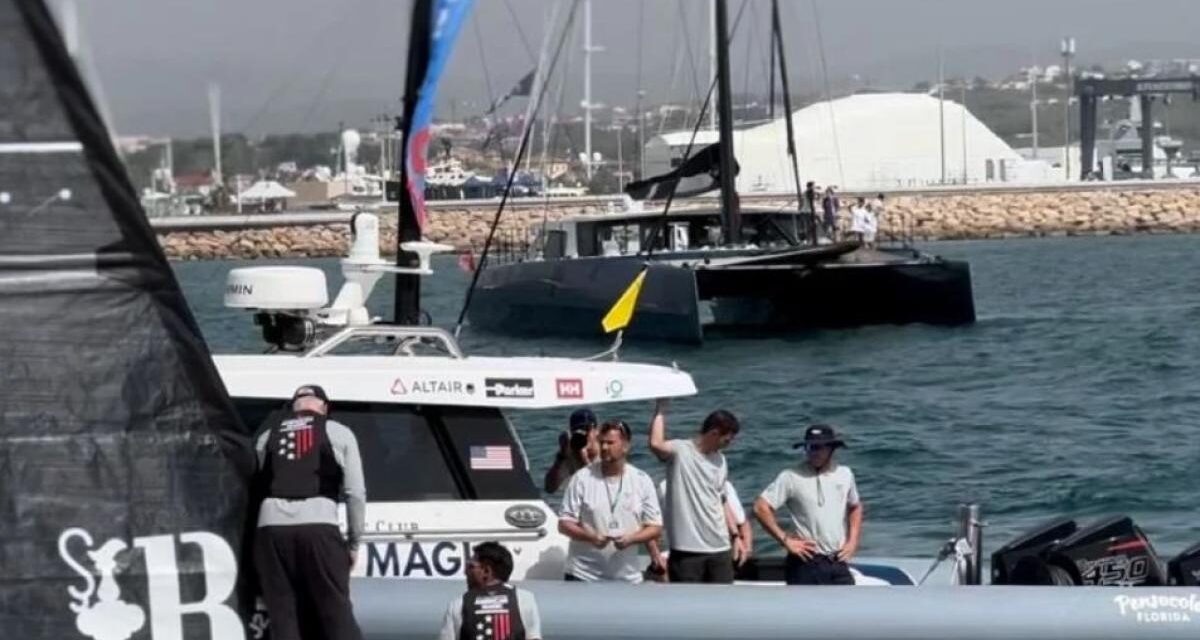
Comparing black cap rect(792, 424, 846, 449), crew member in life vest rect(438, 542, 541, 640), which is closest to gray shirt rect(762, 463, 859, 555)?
black cap rect(792, 424, 846, 449)

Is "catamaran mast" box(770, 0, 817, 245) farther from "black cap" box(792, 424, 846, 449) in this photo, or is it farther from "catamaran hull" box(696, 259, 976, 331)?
"black cap" box(792, 424, 846, 449)

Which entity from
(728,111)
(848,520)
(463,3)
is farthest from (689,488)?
(728,111)

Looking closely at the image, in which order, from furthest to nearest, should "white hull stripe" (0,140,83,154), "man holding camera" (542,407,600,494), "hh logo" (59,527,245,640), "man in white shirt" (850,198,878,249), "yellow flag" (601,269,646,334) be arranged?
"man in white shirt" (850,198,878,249)
"yellow flag" (601,269,646,334)
"man holding camera" (542,407,600,494)
"hh logo" (59,527,245,640)
"white hull stripe" (0,140,83,154)

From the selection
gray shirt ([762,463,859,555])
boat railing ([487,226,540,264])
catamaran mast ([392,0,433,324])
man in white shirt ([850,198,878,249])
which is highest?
catamaran mast ([392,0,433,324])

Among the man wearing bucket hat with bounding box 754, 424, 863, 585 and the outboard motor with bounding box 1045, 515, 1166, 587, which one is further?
the man wearing bucket hat with bounding box 754, 424, 863, 585

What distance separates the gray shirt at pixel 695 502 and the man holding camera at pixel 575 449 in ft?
1.05

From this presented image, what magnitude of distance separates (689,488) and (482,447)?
0.80m

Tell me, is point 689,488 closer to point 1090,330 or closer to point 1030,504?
point 1030,504

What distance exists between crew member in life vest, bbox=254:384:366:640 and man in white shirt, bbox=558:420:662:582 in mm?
1927

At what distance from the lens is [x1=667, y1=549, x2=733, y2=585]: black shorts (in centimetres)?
874

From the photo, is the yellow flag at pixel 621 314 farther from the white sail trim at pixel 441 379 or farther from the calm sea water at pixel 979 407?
the calm sea water at pixel 979 407

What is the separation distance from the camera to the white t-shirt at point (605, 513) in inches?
329

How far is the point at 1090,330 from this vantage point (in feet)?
117

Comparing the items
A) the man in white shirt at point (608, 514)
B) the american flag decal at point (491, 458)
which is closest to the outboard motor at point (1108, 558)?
the man in white shirt at point (608, 514)
